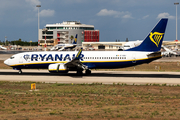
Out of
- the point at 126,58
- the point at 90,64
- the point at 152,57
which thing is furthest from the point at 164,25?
the point at 90,64

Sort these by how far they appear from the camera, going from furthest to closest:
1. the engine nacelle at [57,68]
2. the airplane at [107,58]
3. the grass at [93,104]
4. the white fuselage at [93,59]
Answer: the white fuselage at [93,59] → the airplane at [107,58] → the engine nacelle at [57,68] → the grass at [93,104]

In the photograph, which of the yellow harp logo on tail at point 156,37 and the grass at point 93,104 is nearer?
the grass at point 93,104

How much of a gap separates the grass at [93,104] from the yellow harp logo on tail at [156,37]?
13.6m

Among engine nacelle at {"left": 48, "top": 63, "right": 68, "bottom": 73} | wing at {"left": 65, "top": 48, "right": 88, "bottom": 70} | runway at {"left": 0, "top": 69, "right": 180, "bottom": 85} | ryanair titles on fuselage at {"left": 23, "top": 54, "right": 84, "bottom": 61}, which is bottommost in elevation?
runway at {"left": 0, "top": 69, "right": 180, "bottom": 85}

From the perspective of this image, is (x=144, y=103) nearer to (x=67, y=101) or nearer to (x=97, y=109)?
(x=97, y=109)

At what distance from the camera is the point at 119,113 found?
16.7 m

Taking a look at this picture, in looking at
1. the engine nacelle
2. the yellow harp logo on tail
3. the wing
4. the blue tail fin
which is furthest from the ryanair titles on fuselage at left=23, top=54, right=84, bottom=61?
the yellow harp logo on tail

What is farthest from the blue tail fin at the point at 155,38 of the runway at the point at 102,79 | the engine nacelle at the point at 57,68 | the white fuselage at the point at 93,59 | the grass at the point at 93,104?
the grass at the point at 93,104

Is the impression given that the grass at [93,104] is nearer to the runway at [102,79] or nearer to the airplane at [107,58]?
the runway at [102,79]

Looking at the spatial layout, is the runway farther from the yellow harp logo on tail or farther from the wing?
the yellow harp logo on tail

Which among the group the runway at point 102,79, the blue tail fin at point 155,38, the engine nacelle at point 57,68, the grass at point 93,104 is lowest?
the grass at point 93,104

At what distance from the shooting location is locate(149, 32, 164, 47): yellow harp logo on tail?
3981cm

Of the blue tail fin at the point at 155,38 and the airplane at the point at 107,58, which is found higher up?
the blue tail fin at the point at 155,38

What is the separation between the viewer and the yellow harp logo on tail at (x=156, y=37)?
3981cm
